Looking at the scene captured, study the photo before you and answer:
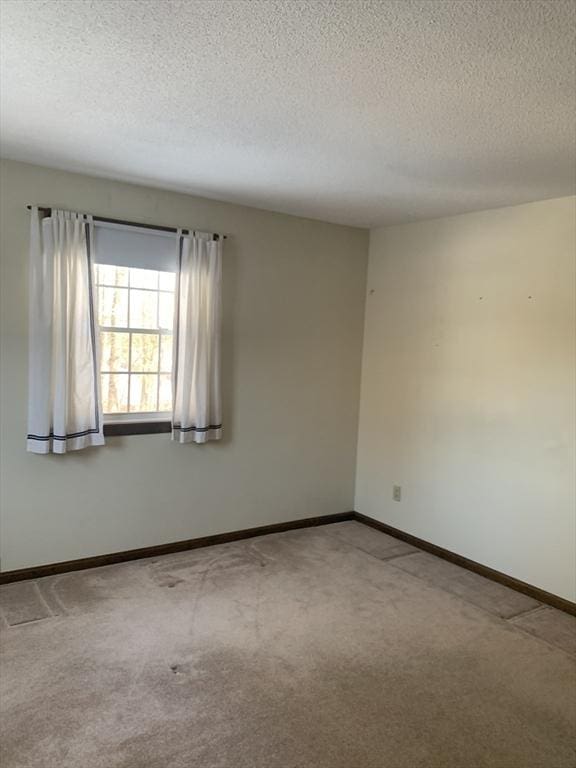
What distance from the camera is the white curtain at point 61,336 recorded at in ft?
10.9

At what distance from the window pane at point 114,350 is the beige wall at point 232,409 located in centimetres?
48

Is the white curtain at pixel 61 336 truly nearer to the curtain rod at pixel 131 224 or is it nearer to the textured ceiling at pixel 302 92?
the curtain rod at pixel 131 224

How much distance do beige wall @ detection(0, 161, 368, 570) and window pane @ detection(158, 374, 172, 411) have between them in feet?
0.69

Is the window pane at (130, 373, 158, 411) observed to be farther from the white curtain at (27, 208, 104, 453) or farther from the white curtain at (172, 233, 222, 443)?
the white curtain at (27, 208, 104, 453)

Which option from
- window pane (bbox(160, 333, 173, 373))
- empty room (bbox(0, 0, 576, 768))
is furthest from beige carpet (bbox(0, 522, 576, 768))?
window pane (bbox(160, 333, 173, 373))

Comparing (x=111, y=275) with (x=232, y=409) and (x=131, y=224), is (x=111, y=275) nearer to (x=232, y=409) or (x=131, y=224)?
(x=131, y=224)

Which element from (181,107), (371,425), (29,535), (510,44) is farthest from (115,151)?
(371,425)

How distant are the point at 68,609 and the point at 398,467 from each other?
8.53 feet

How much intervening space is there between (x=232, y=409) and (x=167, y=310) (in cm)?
88

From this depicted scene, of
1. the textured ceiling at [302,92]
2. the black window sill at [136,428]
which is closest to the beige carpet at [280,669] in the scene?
the black window sill at [136,428]

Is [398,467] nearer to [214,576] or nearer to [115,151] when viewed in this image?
[214,576]

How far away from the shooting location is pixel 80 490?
364 cm

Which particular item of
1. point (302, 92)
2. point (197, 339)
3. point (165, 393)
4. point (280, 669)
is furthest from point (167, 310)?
point (280, 669)

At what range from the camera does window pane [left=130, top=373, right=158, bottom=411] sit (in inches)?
151
